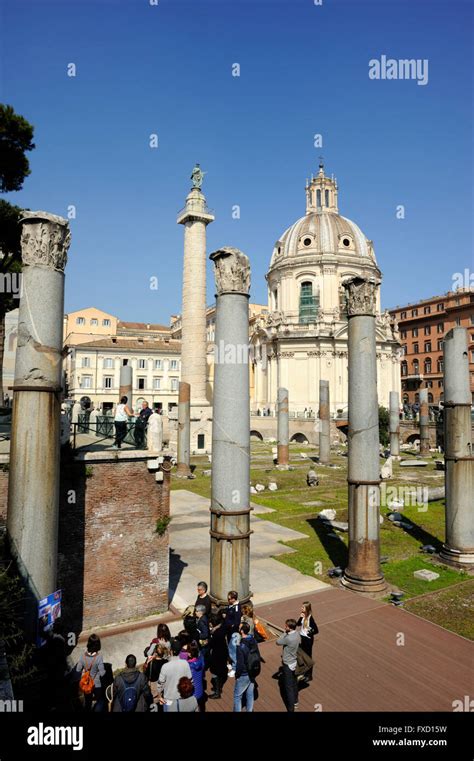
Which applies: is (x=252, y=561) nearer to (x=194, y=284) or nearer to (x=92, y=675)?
(x=92, y=675)

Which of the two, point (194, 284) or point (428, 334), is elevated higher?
point (428, 334)

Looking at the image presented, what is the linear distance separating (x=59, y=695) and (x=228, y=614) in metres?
2.62

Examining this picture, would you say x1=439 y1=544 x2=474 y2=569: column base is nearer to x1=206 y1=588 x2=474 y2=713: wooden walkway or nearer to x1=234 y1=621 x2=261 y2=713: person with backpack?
x1=206 y1=588 x2=474 y2=713: wooden walkway

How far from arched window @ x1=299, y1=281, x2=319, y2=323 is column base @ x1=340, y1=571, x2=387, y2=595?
53.2 metres

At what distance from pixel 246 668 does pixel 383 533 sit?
11232 mm

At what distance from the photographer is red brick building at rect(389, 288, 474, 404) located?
218 ft

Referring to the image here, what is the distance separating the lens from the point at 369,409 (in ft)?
37.5

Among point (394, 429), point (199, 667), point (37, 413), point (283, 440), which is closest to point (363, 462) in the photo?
point (199, 667)

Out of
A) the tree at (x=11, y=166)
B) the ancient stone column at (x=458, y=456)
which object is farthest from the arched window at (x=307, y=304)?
the ancient stone column at (x=458, y=456)

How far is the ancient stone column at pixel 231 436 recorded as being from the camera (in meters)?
8.83

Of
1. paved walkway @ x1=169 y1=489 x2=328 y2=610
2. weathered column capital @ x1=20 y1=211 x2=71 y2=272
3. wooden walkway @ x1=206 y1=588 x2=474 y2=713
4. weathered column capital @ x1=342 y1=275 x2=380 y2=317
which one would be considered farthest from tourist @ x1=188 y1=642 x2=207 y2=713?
weathered column capital @ x1=342 y1=275 x2=380 y2=317

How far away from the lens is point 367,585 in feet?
37.0

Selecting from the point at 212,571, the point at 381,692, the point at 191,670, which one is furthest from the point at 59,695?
the point at 381,692

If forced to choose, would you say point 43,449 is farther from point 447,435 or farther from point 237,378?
point 447,435
